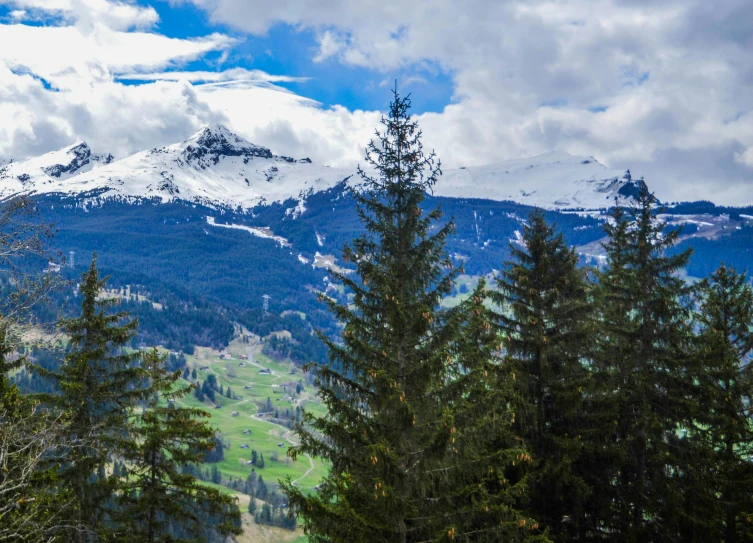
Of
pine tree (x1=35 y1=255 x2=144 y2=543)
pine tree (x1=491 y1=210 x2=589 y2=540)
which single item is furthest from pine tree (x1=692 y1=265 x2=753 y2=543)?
pine tree (x1=35 y1=255 x2=144 y2=543)

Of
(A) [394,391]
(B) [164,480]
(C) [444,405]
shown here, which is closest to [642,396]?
(C) [444,405]

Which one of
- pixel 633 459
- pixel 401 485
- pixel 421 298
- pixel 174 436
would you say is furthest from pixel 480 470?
pixel 174 436

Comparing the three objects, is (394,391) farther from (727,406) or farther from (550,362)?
(727,406)

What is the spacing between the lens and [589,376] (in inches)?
816

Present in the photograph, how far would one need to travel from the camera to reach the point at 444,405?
16.4m

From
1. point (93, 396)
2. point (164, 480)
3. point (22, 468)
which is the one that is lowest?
point (164, 480)

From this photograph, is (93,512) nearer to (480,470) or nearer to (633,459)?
(480,470)

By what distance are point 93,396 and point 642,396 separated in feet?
68.2

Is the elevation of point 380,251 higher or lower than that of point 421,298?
higher

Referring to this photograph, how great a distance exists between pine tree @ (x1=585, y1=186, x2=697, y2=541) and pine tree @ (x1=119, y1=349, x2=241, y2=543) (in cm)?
1423

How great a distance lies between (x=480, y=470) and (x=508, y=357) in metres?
6.47

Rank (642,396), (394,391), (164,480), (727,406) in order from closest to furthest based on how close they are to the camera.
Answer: (394,391) → (727,406) → (164,480) → (642,396)

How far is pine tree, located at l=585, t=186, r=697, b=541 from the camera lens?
66.9 ft

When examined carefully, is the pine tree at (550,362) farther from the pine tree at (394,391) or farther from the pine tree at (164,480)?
the pine tree at (164,480)
